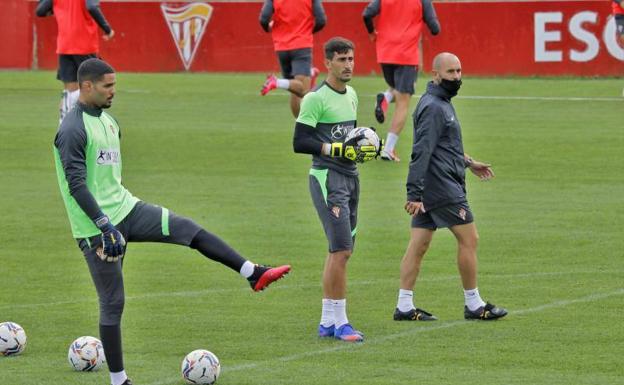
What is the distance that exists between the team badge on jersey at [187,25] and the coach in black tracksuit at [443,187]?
2279cm

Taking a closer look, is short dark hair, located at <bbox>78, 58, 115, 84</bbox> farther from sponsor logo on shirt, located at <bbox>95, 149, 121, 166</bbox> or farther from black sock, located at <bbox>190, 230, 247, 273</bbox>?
black sock, located at <bbox>190, 230, 247, 273</bbox>

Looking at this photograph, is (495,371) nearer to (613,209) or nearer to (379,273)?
(379,273)

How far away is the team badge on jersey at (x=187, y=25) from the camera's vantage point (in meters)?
34.2

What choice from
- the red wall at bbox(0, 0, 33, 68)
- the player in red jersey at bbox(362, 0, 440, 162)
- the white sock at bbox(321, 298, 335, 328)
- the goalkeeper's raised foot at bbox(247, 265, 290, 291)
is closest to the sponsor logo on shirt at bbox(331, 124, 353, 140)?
the white sock at bbox(321, 298, 335, 328)

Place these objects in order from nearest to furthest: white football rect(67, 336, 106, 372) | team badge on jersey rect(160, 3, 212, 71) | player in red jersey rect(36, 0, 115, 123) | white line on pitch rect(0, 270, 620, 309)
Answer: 1. white football rect(67, 336, 106, 372)
2. white line on pitch rect(0, 270, 620, 309)
3. player in red jersey rect(36, 0, 115, 123)
4. team badge on jersey rect(160, 3, 212, 71)

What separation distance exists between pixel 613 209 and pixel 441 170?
5.77m

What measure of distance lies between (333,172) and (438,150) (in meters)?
1.04

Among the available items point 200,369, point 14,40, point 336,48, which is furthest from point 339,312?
point 14,40

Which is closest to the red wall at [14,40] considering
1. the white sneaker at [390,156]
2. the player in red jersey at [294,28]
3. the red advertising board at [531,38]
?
the red advertising board at [531,38]

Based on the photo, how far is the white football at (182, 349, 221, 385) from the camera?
976cm

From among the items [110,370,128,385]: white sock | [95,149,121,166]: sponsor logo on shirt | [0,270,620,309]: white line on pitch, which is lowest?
[0,270,620,309]: white line on pitch

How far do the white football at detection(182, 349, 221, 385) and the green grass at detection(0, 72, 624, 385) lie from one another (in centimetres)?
16

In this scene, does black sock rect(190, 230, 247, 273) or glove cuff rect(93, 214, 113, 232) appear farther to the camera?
black sock rect(190, 230, 247, 273)

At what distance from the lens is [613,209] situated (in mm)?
17078
